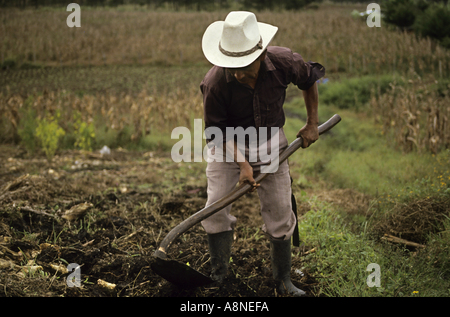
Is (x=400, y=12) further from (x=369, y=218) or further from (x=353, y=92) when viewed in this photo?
(x=369, y=218)

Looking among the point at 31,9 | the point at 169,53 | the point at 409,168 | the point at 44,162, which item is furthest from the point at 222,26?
the point at 169,53

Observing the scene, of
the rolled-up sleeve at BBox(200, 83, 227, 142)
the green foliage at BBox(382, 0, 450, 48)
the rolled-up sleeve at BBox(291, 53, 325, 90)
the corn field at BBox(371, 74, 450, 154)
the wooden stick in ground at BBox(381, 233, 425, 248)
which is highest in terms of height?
the green foliage at BBox(382, 0, 450, 48)

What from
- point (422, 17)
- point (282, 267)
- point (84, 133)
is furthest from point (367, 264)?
point (422, 17)

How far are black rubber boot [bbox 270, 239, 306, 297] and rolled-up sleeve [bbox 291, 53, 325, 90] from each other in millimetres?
1028

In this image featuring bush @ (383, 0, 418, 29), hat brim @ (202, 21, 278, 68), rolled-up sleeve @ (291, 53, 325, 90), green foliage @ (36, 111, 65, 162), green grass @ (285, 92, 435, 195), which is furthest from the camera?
bush @ (383, 0, 418, 29)

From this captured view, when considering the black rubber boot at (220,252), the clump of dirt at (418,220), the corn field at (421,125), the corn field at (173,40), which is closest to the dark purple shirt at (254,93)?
the black rubber boot at (220,252)

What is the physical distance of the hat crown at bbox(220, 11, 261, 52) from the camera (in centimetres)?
210

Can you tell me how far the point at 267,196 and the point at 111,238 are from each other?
4.98 feet

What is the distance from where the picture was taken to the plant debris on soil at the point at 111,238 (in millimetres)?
2543

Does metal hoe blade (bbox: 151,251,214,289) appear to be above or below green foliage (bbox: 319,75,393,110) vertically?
→ below

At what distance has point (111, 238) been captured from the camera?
3.29 meters

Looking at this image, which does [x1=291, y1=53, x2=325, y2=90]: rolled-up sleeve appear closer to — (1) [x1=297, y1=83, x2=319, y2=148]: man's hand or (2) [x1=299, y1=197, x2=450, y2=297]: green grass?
(1) [x1=297, y1=83, x2=319, y2=148]: man's hand

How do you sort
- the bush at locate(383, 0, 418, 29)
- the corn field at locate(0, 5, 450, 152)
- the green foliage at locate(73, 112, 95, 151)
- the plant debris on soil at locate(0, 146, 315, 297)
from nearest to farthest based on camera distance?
the plant debris on soil at locate(0, 146, 315, 297)
the green foliage at locate(73, 112, 95, 151)
the corn field at locate(0, 5, 450, 152)
the bush at locate(383, 0, 418, 29)

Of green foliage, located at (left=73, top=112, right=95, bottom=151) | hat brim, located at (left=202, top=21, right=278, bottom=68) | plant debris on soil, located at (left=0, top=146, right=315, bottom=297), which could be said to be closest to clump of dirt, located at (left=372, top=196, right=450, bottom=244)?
plant debris on soil, located at (left=0, top=146, right=315, bottom=297)
